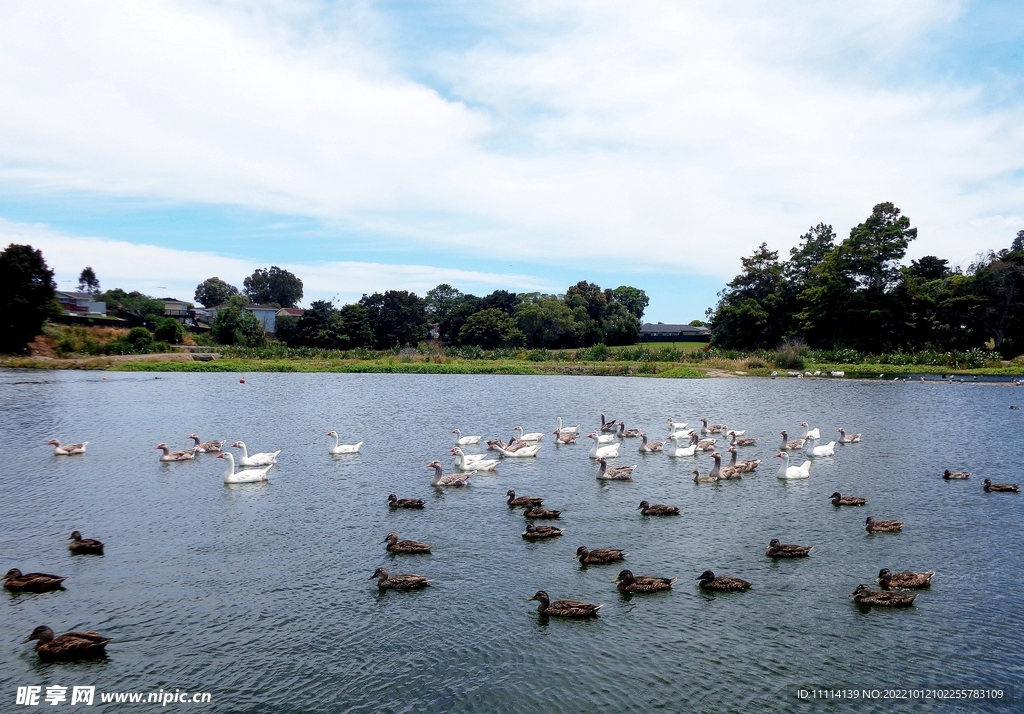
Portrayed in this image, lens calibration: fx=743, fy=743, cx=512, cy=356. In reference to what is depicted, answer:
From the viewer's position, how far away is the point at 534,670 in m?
11.4

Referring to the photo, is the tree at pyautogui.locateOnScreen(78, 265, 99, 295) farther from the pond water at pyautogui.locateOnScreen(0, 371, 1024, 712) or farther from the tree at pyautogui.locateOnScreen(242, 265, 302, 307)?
the pond water at pyautogui.locateOnScreen(0, 371, 1024, 712)

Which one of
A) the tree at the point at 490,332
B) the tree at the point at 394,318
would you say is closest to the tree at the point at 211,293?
the tree at the point at 394,318

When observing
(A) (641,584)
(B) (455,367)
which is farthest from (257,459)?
(B) (455,367)

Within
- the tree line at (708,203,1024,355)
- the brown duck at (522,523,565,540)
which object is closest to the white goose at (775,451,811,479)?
the brown duck at (522,523,565,540)

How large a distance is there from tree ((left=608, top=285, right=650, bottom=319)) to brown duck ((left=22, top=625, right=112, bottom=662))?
140216mm

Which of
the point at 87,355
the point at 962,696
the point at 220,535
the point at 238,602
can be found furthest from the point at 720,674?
the point at 87,355

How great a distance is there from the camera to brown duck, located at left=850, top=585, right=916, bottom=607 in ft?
44.9

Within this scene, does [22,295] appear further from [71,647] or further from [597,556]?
[597,556]

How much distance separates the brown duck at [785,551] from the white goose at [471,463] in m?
11.3

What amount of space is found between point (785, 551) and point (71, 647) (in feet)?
44.7

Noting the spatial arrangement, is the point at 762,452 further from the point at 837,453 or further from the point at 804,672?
the point at 804,672

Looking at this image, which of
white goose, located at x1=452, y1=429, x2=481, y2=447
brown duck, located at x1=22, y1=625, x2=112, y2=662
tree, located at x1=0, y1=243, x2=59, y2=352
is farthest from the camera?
tree, located at x1=0, y1=243, x2=59, y2=352

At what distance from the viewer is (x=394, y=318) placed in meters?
108

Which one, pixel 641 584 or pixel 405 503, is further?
pixel 405 503
